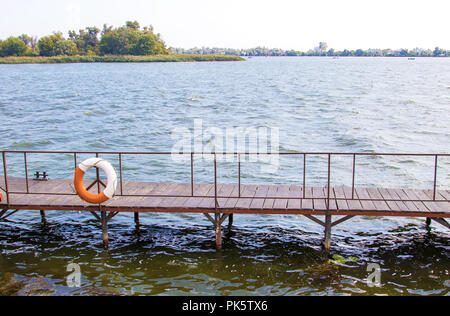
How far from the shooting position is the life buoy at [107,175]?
9.76 metres

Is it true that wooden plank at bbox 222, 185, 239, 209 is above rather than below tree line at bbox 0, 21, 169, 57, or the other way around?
below

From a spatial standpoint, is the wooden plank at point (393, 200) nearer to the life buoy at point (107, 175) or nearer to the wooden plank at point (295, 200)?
the wooden plank at point (295, 200)

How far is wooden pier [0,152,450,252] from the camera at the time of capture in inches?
387

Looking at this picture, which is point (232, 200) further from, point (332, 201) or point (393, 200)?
point (393, 200)

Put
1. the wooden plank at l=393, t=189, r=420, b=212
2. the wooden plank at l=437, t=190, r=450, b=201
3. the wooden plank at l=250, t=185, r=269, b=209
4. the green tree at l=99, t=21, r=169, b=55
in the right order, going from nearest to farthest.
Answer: the wooden plank at l=393, t=189, r=420, b=212 < the wooden plank at l=250, t=185, r=269, b=209 < the wooden plank at l=437, t=190, r=450, b=201 < the green tree at l=99, t=21, r=169, b=55

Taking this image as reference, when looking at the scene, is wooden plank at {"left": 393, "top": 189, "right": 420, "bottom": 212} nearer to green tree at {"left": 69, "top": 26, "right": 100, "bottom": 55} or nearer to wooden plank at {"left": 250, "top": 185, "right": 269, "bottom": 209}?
wooden plank at {"left": 250, "top": 185, "right": 269, "bottom": 209}

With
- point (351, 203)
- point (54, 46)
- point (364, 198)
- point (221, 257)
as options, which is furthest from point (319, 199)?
point (54, 46)

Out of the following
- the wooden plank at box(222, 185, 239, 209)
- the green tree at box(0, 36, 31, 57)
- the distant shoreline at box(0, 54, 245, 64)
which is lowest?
the wooden plank at box(222, 185, 239, 209)

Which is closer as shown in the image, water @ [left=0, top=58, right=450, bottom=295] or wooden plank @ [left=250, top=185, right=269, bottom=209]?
water @ [left=0, top=58, right=450, bottom=295]

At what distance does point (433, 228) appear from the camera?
12266 mm

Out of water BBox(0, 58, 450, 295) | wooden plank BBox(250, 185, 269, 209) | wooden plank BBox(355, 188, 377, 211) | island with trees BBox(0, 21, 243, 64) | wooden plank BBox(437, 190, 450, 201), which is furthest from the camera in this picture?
island with trees BBox(0, 21, 243, 64)

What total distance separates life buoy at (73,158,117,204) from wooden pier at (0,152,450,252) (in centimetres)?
29

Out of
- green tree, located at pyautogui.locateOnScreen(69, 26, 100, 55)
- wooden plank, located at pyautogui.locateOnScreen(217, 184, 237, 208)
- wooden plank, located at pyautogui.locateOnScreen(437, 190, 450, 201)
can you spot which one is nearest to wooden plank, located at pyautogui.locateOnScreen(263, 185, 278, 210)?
wooden plank, located at pyautogui.locateOnScreen(217, 184, 237, 208)

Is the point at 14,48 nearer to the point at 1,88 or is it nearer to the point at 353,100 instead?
the point at 1,88
